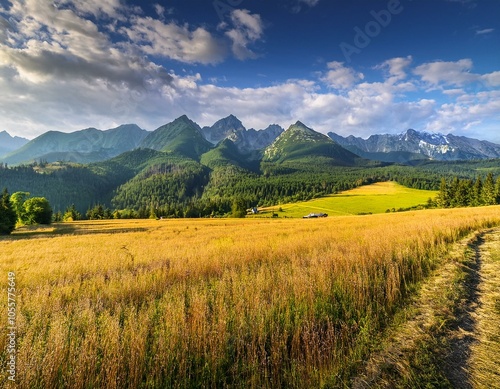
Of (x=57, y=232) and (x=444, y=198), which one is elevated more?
(x=444, y=198)

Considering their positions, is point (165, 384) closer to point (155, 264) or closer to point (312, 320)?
point (312, 320)

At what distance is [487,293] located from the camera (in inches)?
276

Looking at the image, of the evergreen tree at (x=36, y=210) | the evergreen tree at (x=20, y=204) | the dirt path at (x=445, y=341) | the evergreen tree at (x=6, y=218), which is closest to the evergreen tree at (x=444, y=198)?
the dirt path at (x=445, y=341)

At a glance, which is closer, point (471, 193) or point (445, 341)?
point (445, 341)

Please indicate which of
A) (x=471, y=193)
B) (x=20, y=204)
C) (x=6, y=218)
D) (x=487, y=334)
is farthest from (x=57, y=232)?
(x=471, y=193)

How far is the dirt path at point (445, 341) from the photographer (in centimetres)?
400

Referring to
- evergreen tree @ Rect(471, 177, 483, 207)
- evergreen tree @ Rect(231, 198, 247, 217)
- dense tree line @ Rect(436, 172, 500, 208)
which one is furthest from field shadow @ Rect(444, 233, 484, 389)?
evergreen tree @ Rect(231, 198, 247, 217)

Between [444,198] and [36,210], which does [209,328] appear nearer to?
[36,210]

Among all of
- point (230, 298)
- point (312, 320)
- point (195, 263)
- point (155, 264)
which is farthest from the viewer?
point (155, 264)

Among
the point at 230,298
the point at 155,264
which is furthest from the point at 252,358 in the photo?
the point at 155,264

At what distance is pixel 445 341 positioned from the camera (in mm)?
4945

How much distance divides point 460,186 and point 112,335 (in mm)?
107405

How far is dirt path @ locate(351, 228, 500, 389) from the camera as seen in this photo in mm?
4000

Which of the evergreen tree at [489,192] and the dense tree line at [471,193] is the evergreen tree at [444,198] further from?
the evergreen tree at [489,192]
